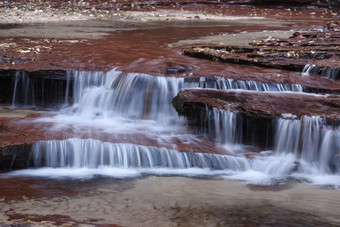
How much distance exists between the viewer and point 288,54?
8.00m

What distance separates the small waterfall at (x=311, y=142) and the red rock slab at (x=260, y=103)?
0.12 metres

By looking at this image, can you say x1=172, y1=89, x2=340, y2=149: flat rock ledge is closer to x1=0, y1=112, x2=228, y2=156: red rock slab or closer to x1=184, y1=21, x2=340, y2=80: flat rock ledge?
x1=0, y1=112, x2=228, y2=156: red rock slab

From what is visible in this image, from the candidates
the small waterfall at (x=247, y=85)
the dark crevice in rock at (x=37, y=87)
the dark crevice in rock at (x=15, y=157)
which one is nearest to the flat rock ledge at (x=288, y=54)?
the small waterfall at (x=247, y=85)

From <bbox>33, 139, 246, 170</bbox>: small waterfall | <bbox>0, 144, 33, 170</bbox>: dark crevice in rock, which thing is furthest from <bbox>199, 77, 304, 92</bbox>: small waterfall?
<bbox>0, 144, 33, 170</bbox>: dark crevice in rock

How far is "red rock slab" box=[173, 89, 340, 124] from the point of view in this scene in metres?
5.94

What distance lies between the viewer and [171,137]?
614 cm

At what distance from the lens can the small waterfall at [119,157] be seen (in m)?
5.50

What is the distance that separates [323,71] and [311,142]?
1.75 metres

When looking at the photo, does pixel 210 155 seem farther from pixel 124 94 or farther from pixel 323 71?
pixel 323 71

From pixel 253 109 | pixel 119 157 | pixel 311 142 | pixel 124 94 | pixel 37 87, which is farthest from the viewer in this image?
pixel 37 87

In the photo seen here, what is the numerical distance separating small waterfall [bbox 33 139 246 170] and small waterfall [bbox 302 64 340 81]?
91.8 inches

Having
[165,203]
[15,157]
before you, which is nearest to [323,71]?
[165,203]

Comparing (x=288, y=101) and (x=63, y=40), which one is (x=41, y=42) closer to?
(x=63, y=40)

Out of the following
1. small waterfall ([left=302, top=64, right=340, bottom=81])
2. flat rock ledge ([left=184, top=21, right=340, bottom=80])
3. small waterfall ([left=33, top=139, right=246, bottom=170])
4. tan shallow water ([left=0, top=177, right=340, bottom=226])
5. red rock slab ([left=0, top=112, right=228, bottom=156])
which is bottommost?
tan shallow water ([left=0, top=177, right=340, bottom=226])
